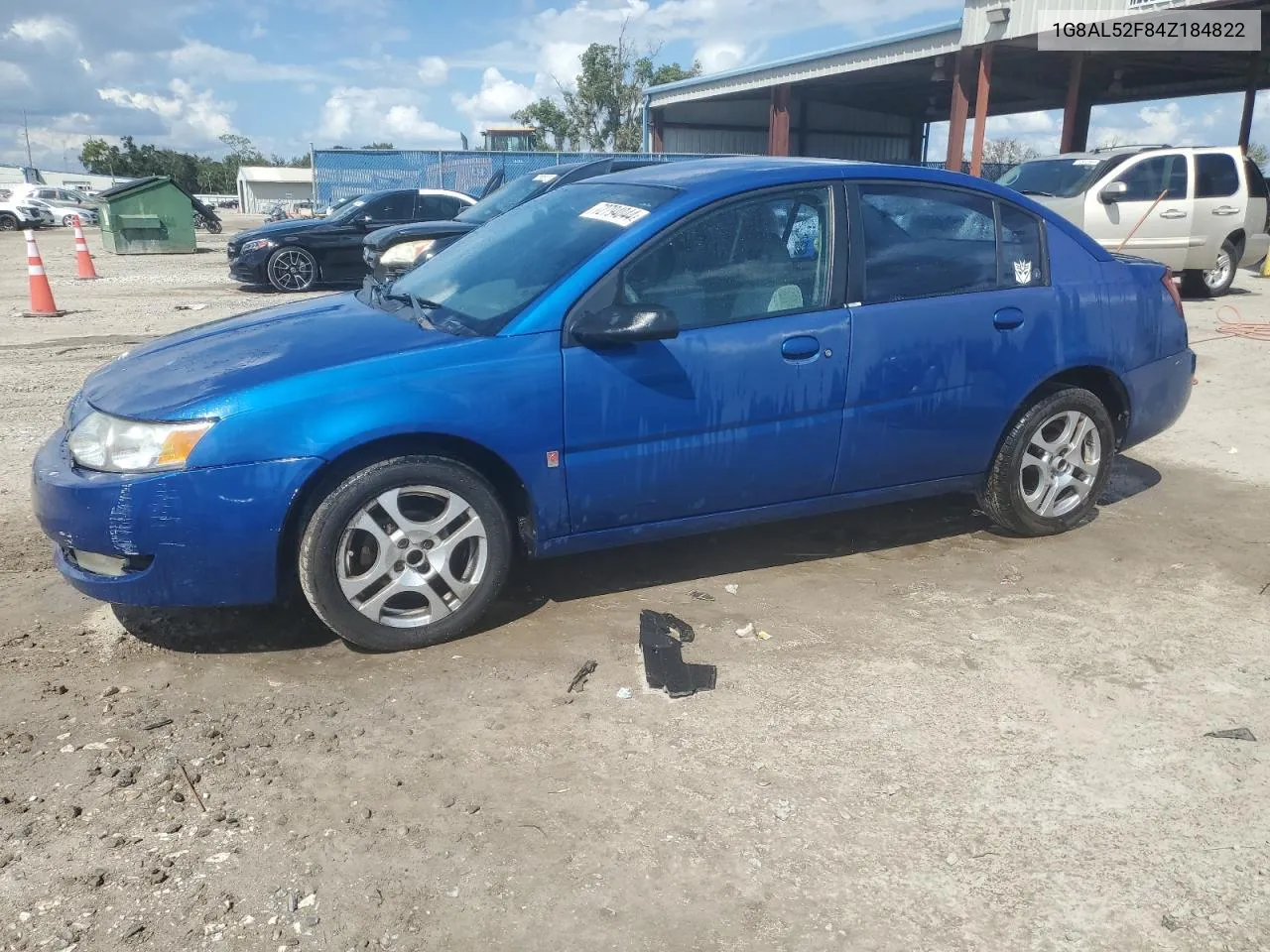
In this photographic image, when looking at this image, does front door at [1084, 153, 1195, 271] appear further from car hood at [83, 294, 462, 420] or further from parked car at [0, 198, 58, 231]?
parked car at [0, 198, 58, 231]

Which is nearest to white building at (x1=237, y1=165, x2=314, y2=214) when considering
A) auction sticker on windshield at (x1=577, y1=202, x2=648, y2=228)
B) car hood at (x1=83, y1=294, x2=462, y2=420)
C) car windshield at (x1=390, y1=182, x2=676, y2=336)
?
car windshield at (x1=390, y1=182, x2=676, y2=336)

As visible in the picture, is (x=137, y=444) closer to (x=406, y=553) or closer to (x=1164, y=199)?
(x=406, y=553)

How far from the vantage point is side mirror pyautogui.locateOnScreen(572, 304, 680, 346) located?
3389 mm

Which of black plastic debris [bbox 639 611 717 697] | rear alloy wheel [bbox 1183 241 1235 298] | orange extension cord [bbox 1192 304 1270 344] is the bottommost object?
orange extension cord [bbox 1192 304 1270 344]

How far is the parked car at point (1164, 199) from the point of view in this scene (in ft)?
38.3

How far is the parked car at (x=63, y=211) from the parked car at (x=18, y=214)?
14.8 inches

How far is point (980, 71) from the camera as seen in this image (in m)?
20.0

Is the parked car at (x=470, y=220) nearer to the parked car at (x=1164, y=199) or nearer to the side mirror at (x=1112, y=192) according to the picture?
the parked car at (x=1164, y=199)

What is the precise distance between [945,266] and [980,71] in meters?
18.3

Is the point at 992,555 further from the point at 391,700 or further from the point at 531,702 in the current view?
the point at 391,700

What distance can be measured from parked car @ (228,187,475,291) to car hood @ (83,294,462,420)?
9.75 metres

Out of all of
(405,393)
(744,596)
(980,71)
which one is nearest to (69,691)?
(405,393)

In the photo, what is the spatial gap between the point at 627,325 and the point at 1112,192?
10.2m

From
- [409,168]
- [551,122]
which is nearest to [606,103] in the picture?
[551,122]
